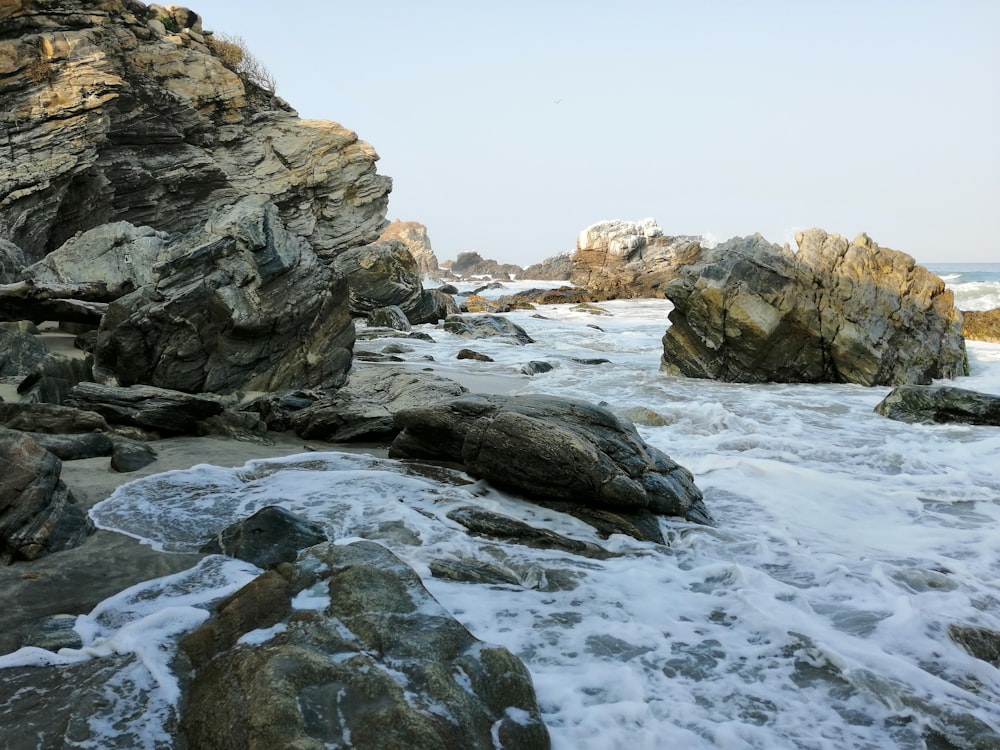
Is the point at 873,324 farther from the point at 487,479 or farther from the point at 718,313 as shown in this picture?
the point at 487,479

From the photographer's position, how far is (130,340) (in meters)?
8.11

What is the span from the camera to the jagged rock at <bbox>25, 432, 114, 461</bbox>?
5520 millimetres

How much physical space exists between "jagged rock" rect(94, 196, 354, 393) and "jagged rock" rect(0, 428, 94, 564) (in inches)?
161

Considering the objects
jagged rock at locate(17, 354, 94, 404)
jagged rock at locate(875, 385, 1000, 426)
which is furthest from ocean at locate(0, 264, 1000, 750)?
jagged rock at locate(17, 354, 94, 404)

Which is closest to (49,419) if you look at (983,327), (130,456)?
(130,456)

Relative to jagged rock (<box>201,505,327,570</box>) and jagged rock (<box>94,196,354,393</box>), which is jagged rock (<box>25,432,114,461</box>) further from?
jagged rock (<box>94,196,354,393</box>)

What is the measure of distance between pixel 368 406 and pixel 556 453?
300cm

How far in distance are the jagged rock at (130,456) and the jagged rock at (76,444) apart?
3.5 inches

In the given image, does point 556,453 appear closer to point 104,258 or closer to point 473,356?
point 473,356

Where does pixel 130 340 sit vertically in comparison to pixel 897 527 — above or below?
above

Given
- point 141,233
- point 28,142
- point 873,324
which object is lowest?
point 873,324

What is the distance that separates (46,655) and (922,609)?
4324 millimetres

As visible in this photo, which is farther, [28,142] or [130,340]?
[28,142]

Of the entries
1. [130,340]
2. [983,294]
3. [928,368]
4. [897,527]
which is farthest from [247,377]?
[983,294]
